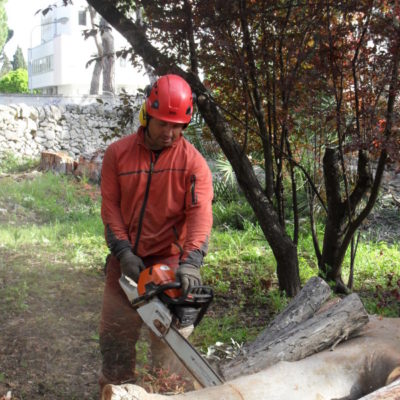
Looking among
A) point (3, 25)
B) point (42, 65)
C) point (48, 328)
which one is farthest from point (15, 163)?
point (42, 65)

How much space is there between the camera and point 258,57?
484 cm

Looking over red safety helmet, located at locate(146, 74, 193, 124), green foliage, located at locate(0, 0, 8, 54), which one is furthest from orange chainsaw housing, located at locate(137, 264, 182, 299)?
green foliage, located at locate(0, 0, 8, 54)

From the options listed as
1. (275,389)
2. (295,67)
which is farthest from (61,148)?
(275,389)

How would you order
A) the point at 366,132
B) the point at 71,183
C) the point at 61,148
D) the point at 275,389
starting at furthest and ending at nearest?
the point at 61,148 < the point at 71,183 < the point at 366,132 < the point at 275,389

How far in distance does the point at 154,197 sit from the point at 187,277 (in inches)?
25.2

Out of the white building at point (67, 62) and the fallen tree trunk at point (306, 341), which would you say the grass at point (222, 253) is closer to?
the fallen tree trunk at point (306, 341)

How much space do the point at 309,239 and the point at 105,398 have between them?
566 cm

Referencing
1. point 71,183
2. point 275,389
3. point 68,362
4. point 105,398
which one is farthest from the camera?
point 71,183

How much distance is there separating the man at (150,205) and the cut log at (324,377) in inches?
27.7

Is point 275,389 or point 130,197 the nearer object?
point 275,389

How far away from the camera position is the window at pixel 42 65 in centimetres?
5088

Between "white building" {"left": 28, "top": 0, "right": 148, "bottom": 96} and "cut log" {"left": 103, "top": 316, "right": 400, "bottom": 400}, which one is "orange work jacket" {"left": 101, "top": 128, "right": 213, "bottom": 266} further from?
A: "white building" {"left": 28, "top": 0, "right": 148, "bottom": 96}

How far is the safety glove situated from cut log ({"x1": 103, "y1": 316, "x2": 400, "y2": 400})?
49 centimetres

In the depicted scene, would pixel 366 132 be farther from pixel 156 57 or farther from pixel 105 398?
pixel 105 398
